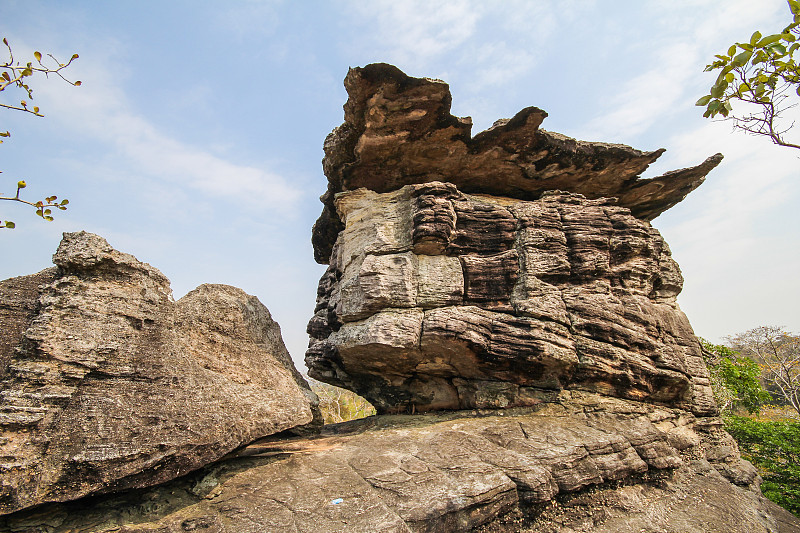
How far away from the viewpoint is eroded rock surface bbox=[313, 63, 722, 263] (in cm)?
1188

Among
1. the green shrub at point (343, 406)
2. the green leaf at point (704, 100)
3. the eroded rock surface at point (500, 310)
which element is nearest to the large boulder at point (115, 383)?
the eroded rock surface at point (500, 310)

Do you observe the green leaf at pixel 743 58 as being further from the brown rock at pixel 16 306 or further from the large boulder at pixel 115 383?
the brown rock at pixel 16 306

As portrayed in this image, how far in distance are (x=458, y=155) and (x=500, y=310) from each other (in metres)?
5.44

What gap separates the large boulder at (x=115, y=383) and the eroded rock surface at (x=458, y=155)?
671 cm

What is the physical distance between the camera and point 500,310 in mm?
11367

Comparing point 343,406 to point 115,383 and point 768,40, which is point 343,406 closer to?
point 115,383

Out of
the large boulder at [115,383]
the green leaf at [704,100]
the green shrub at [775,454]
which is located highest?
the green leaf at [704,100]

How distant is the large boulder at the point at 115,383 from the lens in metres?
6.08

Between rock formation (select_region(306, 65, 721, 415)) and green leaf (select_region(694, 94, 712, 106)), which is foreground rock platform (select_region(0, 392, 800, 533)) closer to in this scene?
rock formation (select_region(306, 65, 721, 415))

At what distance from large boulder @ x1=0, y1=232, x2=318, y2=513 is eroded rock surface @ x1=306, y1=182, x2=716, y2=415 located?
10.6ft

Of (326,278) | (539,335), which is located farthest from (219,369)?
(539,335)

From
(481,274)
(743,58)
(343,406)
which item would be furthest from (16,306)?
(343,406)

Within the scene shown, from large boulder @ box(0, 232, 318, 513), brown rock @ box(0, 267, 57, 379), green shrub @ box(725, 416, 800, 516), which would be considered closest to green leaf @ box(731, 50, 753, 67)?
large boulder @ box(0, 232, 318, 513)

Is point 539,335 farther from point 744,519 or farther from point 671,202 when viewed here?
point 671,202
